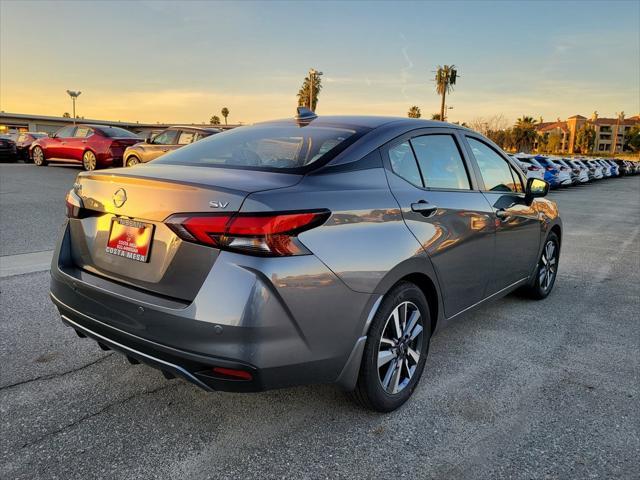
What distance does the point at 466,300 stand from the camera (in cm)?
353

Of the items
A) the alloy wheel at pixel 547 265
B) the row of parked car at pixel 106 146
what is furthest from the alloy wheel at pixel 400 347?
the row of parked car at pixel 106 146

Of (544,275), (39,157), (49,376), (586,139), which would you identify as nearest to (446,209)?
(544,275)

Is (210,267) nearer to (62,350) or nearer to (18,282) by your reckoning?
(62,350)

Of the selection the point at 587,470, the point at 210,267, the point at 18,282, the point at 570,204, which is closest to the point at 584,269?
the point at 587,470

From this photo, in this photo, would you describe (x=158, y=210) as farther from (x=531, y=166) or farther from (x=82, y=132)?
(x=531, y=166)

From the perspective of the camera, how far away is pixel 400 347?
2.89 meters

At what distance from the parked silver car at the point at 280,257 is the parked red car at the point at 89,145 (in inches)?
533

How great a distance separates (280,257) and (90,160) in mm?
15819

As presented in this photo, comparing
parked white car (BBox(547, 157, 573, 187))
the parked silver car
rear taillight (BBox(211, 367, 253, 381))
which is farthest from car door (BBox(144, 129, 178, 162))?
parked white car (BBox(547, 157, 573, 187))

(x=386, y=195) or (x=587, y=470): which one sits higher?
(x=386, y=195)

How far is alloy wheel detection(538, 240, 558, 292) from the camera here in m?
5.02

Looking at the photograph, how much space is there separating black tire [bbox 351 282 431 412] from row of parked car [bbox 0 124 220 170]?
1125 cm

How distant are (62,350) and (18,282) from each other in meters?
1.86

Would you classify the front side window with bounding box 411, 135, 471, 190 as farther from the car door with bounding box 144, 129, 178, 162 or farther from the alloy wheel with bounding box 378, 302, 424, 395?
the car door with bounding box 144, 129, 178, 162
